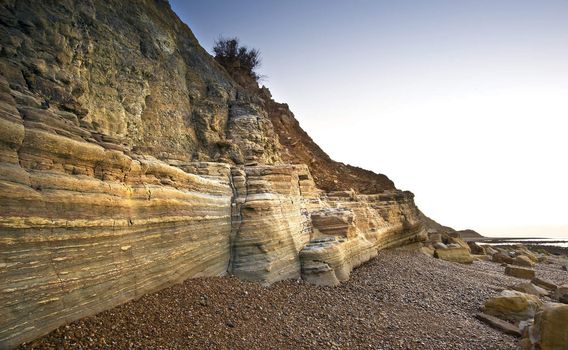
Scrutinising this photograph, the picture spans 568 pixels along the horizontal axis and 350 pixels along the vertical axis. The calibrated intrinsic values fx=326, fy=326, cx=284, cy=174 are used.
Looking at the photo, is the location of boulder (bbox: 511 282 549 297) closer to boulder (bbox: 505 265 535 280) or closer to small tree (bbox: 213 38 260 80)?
boulder (bbox: 505 265 535 280)

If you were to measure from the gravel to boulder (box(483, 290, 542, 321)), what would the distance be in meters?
0.55

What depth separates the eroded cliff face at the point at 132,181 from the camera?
409cm

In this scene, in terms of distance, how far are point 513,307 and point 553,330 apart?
341 cm

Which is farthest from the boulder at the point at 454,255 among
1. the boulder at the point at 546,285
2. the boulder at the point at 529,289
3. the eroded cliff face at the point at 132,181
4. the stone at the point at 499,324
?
the stone at the point at 499,324

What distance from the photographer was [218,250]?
25.8 feet

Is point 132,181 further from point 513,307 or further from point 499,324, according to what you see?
point 513,307

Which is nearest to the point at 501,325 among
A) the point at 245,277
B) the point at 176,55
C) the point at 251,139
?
the point at 245,277

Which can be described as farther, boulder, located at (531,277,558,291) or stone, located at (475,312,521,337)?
boulder, located at (531,277,558,291)

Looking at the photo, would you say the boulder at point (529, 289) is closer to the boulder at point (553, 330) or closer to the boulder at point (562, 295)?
the boulder at point (562, 295)

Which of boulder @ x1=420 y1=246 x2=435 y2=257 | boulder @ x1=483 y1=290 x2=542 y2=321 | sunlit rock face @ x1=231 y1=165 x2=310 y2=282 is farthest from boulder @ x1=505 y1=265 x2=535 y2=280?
sunlit rock face @ x1=231 y1=165 x2=310 y2=282

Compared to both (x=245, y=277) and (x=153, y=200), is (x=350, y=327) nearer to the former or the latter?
(x=245, y=277)

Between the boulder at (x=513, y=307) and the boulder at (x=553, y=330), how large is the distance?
298cm

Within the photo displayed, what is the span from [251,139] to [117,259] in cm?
970

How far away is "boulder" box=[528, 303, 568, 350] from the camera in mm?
5418
